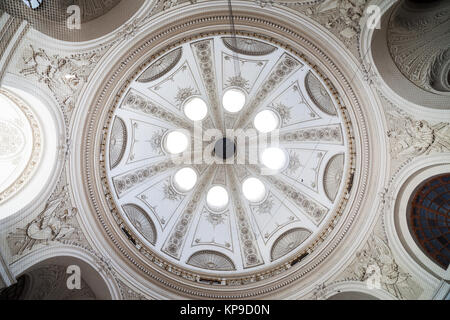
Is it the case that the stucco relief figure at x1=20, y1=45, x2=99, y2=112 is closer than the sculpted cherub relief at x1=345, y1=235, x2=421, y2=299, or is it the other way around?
the stucco relief figure at x1=20, y1=45, x2=99, y2=112

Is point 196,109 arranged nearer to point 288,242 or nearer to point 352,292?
point 288,242

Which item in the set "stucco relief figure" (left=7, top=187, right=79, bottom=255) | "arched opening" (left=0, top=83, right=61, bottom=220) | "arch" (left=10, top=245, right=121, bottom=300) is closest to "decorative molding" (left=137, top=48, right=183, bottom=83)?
"arched opening" (left=0, top=83, right=61, bottom=220)

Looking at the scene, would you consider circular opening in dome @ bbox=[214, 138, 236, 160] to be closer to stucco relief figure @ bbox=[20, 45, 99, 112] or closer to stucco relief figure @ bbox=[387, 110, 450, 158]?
stucco relief figure @ bbox=[20, 45, 99, 112]

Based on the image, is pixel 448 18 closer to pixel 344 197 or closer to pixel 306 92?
pixel 306 92

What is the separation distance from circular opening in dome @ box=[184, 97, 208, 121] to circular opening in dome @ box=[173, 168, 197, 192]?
1997 millimetres

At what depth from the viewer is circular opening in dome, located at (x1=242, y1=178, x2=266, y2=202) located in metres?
12.3

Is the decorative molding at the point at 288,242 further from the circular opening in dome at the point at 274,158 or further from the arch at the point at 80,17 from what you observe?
the arch at the point at 80,17

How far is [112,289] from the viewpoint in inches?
376

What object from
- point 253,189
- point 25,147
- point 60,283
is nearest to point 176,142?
point 253,189

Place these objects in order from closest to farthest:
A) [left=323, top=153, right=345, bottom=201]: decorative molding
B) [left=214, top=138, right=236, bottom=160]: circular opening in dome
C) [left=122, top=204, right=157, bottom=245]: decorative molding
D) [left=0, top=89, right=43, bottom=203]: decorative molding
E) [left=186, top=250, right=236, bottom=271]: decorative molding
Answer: [left=0, top=89, right=43, bottom=203]: decorative molding → [left=323, top=153, right=345, bottom=201]: decorative molding → [left=122, top=204, right=157, bottom=245]: decorative molding → [left=186, top=250, right=236, bottom=271]: decorative molding → [left=214, top=138, right=236, bottom=160]: circular opening in dome

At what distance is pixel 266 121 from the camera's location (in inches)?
483
